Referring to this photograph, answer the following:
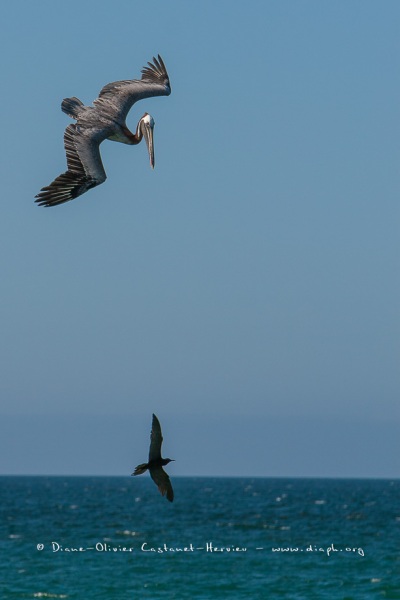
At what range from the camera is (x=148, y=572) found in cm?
5822

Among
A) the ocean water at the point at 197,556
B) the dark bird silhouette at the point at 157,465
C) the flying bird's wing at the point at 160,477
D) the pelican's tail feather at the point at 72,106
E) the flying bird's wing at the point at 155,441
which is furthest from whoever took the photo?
the ocean water at the point at 197,556

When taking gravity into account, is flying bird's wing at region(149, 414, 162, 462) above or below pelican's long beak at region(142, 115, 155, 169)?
below

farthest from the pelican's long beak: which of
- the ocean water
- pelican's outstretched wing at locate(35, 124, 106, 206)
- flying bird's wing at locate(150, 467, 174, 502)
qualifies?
the ocean water

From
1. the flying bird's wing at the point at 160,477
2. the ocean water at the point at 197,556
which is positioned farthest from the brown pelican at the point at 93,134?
the ocean water at the point at 197,556

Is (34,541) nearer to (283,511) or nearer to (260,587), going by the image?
(260,587)

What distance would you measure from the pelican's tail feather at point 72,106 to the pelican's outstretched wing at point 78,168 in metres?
0.44

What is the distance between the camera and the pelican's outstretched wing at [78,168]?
19.7 metres

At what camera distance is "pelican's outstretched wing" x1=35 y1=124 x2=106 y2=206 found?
19703 mm

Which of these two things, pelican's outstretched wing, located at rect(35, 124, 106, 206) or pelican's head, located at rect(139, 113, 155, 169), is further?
pelican's head, located at rect(139, 113, 155, 169)

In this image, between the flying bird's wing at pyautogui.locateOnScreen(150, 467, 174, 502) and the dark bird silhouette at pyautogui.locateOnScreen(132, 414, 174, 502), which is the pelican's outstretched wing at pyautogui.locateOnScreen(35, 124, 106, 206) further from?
the flying bird's wing at pyautogui.locateOnScreen(150, 467, 174, 502)

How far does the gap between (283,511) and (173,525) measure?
Answer: 2723cm

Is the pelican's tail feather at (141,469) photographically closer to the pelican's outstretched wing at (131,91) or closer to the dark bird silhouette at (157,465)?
the dark bird silhouette at (157,465)

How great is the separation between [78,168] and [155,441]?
14.1 feet

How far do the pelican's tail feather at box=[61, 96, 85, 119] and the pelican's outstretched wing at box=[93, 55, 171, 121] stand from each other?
1.42ft
